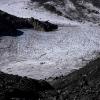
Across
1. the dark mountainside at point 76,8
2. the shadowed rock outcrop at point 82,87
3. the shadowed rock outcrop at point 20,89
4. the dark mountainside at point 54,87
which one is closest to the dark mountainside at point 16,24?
the dark mountainside at point 76,8

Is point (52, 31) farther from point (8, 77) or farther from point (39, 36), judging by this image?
point (8, 77)

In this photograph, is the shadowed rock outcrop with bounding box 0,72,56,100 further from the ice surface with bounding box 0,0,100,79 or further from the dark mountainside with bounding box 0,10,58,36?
the dark mountainside with bounding box 0,10,58,36

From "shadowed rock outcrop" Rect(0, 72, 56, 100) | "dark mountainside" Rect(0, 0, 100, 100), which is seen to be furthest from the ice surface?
"shadowed rock outcrop" Rect(0, 72, 56, 100)

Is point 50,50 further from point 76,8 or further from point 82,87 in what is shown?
point 76,8

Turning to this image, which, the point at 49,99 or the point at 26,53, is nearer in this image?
the point at 49,99

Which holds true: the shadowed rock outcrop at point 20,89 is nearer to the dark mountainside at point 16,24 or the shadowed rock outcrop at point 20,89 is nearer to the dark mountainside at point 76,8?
the dark mountainside at point 16,24

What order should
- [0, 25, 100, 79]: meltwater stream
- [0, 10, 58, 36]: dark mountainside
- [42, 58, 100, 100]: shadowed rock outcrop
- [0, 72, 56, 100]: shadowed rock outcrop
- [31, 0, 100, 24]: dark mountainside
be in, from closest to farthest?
1. [42, 58, 100, 100]: shadowed rock outcrop
2. [0, 72, 56, 100]: shadowed rock outcrop
3. [0, 25, 100, 79]: meltwater stream
4. [0, 10, 58, 36]: dark mountainside
5. [31, 0, 100, 24]: dark mountainside

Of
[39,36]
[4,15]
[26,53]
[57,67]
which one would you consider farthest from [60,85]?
[4,15]
